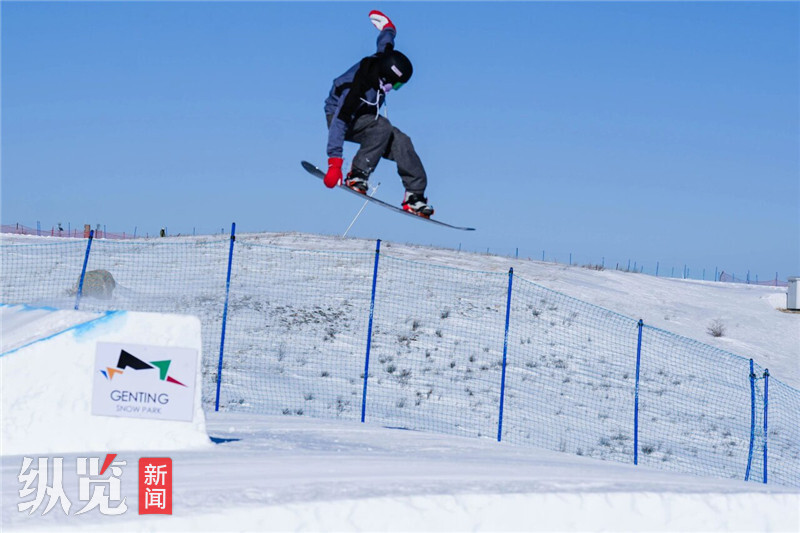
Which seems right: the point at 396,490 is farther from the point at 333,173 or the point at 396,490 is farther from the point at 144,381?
the point at 333,173

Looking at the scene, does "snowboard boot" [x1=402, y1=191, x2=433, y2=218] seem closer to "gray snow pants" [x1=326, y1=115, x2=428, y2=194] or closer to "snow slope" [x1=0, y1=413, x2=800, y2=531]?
"gray snow pants" [x1=326, y1=115, x2=428, y2=194]

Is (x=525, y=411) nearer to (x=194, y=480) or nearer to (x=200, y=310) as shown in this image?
(x=200, y=310)

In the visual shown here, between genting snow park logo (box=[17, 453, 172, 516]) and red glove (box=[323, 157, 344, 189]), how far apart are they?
335 centimetres

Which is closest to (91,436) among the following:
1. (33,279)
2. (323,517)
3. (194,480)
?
(194,480)

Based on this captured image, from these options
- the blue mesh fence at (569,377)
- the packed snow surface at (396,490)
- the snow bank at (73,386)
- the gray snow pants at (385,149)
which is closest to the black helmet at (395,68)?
the gray snow pants at (385,149)

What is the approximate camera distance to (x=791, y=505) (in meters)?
7.16

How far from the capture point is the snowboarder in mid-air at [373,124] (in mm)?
8883

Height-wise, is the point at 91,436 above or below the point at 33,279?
below

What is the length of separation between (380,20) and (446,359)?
12.0m

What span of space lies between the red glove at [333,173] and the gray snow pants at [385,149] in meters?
0.27

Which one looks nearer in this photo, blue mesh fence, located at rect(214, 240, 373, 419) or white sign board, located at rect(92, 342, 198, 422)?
white sign board, located at rect(92, 342, 198, 422)

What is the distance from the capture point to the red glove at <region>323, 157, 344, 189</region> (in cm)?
902

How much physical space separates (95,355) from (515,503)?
3.86m

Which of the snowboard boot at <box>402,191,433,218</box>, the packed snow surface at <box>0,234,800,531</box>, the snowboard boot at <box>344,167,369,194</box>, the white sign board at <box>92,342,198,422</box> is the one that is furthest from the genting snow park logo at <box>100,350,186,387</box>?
the snowboard boot at <box>402,191,433,218</box>
